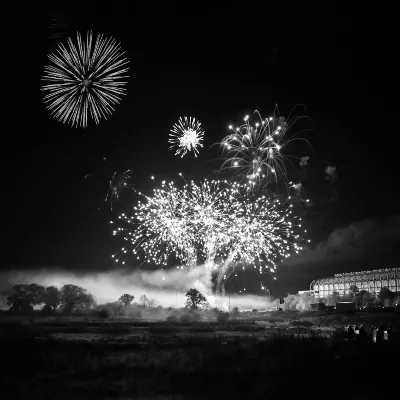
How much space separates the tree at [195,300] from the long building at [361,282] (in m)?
83.4

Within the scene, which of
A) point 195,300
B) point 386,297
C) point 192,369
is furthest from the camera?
point 386,297

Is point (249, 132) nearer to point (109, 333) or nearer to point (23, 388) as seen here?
point (109, 333)

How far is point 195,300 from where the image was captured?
6191 cm

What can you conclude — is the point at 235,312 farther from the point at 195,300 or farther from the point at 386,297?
the point at 386,297

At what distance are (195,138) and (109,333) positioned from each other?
1639 centimetres

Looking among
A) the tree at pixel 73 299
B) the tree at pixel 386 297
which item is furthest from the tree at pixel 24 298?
the tree at pixel 386 297

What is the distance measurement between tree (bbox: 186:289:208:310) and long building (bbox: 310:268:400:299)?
83352mm

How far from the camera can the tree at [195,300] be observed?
201ft

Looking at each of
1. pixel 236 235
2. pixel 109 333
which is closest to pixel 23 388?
pixel 109 333

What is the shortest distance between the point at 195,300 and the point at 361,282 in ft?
316

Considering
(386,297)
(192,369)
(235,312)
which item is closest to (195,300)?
(235,312)

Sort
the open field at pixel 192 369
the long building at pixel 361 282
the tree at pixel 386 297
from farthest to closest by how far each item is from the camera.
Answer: the long building at pixel 361 282, the tree at pixel 386 297, the open field at pixel 192 369

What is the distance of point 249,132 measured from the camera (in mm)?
36781

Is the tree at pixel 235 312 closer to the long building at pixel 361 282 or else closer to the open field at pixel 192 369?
the open field at pixel 192 369
